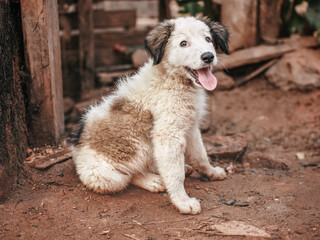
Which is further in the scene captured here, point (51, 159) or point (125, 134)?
point (51, 159)

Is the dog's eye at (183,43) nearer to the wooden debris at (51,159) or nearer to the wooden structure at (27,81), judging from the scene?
the wooden structure at (27,81)

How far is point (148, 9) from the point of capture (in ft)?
45.1

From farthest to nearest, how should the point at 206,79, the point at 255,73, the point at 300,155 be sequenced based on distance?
the point at 255,73
the point at 300,155
the point at 206,79

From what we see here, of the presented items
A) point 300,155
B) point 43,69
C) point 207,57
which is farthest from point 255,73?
point 43,69

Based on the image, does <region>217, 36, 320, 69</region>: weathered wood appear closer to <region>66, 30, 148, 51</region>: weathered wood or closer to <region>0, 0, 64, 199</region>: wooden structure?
<region>66, 30, 148, 51</region>: weathered wood

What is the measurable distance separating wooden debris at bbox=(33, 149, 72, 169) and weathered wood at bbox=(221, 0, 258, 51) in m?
4.09

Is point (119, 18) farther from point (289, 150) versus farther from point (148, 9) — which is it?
point (148, 9)

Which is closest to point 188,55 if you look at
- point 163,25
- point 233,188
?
point 163,25

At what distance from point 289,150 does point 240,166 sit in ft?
3.76

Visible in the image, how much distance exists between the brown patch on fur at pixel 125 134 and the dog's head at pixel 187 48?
574 mm

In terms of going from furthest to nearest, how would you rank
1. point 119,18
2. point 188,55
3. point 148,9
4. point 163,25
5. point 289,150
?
point 148,9 < point 119,18 < point 289,150 < point 163,25 < point 188,55

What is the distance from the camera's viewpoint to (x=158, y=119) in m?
3.62

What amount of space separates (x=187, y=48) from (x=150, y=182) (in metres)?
1.51

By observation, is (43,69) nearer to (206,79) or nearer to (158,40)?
(158,40)
